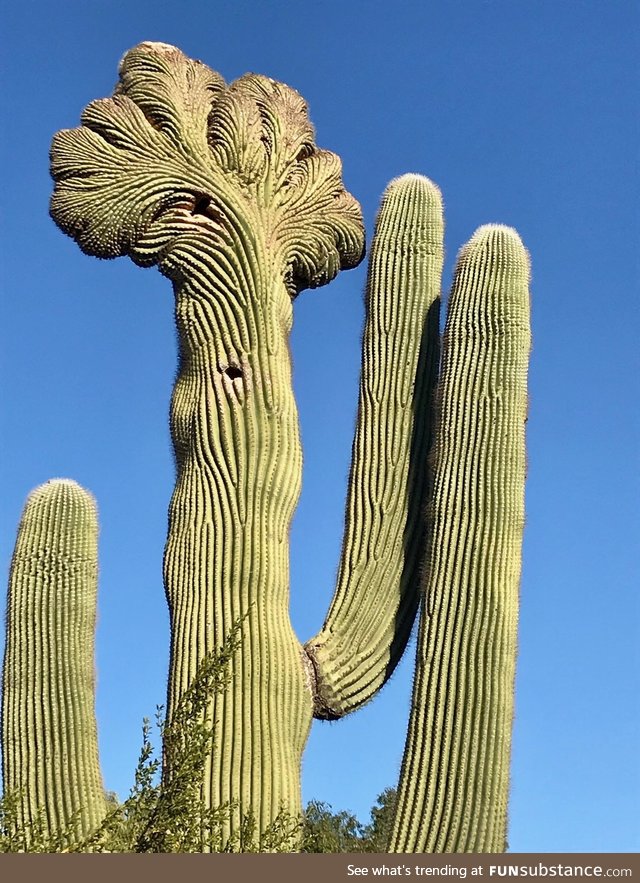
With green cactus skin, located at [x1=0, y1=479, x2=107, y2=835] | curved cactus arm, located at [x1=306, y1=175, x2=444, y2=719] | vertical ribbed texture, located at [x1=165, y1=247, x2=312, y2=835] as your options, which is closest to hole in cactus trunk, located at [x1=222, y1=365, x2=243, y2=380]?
vertical ribbed texture, located at [x1=165, y1=247, x2=312, y2=835]

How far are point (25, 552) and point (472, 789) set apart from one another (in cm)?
231

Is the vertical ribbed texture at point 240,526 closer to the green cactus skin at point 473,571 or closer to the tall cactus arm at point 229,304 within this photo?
the tall cactus arm at point 229,304

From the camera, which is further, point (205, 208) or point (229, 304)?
point (205, 208)

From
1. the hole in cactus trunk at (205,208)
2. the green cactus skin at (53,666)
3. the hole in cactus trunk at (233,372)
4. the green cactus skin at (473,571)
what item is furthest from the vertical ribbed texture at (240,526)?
the green cactus skin at (473,571)

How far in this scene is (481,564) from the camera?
5797 mm

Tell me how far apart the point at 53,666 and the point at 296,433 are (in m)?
1.69

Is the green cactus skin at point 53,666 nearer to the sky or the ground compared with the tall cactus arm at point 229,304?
nearer to the ground

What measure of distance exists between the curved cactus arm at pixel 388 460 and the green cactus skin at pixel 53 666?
1.12 metres

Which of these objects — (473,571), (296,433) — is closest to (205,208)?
(296,433)

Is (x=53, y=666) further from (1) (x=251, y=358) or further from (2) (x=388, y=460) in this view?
(2) (x=388, y=460)

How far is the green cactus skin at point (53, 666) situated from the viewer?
5430 millimetres

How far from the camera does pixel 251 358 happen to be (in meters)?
6.26

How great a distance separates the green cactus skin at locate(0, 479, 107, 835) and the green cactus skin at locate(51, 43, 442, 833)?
420 mm

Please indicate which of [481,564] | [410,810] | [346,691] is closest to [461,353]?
[481,564]
